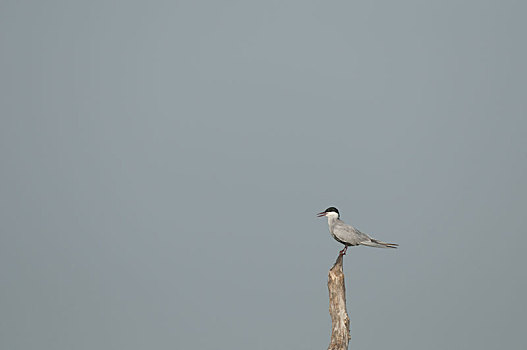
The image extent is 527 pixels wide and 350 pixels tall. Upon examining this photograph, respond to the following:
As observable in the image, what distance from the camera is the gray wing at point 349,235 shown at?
396 inches

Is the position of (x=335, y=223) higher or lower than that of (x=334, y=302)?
higher

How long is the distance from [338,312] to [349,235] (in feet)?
4.35

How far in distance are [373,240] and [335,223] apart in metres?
0.71

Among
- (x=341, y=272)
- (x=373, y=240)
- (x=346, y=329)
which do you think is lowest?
(x=346, y=329)

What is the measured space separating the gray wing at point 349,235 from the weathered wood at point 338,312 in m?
0.74

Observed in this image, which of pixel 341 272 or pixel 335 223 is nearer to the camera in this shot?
pixel 341 272

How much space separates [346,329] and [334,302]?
1.49ft

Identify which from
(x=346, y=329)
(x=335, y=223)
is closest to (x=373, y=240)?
(x=335, y=223)

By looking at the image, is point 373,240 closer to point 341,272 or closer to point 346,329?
point 341,272

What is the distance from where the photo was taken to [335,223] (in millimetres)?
10344

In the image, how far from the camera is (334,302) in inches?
374

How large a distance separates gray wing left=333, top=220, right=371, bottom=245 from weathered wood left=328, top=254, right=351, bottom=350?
74 centimetres

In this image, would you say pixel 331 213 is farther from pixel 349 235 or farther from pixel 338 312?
pixel 338 312

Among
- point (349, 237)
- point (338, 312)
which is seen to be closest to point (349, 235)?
point (349, 237)
